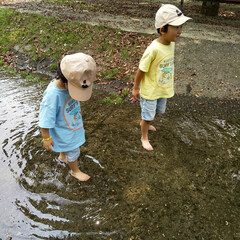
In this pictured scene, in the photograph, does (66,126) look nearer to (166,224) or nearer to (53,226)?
(53,226)

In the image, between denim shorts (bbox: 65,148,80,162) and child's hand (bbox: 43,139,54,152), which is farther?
denim shorts (bbox: 65,148,80,162)

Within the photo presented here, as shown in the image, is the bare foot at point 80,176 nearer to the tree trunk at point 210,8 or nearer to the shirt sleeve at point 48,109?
the shirt sleeve at point 48,109

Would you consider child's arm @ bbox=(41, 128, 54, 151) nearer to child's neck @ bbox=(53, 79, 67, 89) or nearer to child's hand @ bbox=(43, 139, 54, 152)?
child's hand @ bbox=(43, 139, 54, 152)

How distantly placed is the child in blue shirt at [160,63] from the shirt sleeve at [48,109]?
4.08ft

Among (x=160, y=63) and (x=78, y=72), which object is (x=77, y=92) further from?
(x=160, y=63)

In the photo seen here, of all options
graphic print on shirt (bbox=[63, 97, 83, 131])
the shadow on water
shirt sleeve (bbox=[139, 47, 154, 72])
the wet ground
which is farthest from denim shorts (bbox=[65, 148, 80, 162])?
the wet ground

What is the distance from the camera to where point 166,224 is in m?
2.53

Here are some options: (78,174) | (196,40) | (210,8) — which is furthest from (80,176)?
(210,8)

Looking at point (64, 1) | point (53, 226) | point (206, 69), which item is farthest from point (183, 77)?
point (64, 1)

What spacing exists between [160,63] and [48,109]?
153cm

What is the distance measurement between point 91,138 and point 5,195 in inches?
56.6

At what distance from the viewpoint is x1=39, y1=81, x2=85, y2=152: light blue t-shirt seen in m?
2.21

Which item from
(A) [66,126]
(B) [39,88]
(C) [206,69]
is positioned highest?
(A) [66,126]

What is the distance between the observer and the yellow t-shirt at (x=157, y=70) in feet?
9.63
